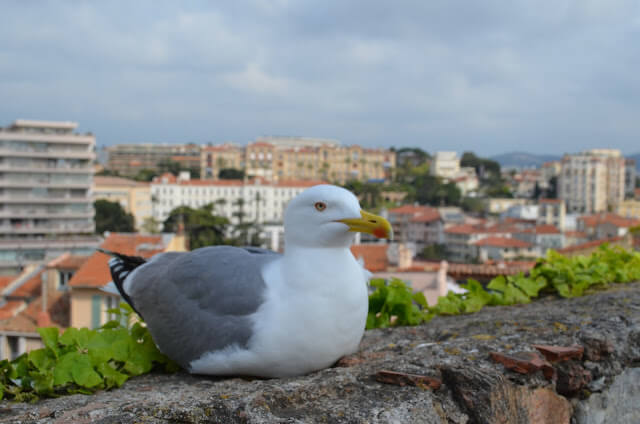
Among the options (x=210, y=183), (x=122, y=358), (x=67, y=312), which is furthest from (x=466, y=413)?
(x=210, y=183)

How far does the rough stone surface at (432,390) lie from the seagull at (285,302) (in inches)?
3.3

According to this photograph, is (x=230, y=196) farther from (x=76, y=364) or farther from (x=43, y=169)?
(x=76, y=364)

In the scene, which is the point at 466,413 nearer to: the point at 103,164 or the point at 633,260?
the point at 633,260

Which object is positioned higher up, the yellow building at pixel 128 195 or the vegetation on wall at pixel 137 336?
the vegetation on wall at pixel 137 336

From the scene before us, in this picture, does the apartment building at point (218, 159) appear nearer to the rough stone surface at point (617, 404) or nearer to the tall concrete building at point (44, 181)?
the tall concrete building at point (44, 181)

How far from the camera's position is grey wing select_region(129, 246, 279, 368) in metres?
1.88

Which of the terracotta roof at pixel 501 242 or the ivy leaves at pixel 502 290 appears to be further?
the terracotta roof at pixel 501 242

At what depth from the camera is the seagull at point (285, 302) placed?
6.01 feet

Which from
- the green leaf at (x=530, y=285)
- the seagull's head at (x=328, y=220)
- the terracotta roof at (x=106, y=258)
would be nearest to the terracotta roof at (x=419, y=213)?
the terracotta roof at (x=106, y=258)

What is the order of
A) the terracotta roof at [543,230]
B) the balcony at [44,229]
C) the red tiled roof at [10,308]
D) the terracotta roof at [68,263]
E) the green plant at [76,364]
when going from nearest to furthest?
the green plant at [76,364] → the red tiled roof at [10,308] → the terracotta roof at [68,263] → the balcony at [44,229] → the terracotta roof at [543,230]

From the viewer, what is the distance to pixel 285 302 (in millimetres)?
1850

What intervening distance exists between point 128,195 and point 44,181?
2752cm

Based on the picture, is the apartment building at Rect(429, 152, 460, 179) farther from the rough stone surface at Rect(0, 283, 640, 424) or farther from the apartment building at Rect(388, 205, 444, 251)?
the rough stone surface at Rect(0, 283, 640, 424)

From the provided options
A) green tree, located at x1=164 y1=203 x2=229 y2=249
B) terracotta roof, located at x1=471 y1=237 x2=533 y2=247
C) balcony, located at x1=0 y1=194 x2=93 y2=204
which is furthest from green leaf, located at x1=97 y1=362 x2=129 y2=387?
terracotta roof, located at x1=471 y1=237 x2=533 y2=247
